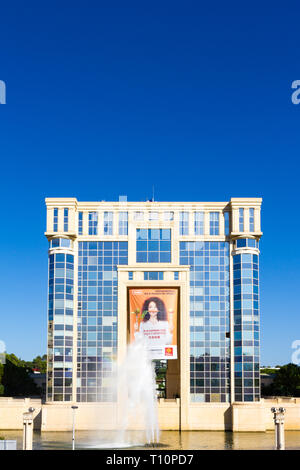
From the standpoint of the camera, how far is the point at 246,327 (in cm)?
10181

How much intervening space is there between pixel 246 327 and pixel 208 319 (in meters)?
5.90

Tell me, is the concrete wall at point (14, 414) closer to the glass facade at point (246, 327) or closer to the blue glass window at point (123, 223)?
the blue glass window at point (123, 223)

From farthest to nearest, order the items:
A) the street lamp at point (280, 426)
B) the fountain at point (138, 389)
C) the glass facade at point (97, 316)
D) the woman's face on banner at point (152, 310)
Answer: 1. the woman's face on banner at point (152, 310)
2. the glass facade at point (97, 316)
3. the fountain at point (138, 389)
4. the street lamp at point (280, 426)

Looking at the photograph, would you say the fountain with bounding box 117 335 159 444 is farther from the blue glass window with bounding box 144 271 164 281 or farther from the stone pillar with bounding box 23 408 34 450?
the stone pillar with bounding box 23 408 34 450

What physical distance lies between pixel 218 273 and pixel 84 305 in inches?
841

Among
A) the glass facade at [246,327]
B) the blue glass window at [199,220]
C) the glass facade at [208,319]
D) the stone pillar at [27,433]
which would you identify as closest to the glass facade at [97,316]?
the glass facade at [208,319]

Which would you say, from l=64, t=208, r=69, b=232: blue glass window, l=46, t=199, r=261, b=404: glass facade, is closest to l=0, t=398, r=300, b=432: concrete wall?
l=46, t=199, r=261, b=404: glass facade

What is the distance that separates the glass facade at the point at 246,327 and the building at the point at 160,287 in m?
0.15

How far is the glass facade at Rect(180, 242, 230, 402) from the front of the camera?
10156cm

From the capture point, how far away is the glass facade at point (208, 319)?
102 meters

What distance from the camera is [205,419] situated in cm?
10012

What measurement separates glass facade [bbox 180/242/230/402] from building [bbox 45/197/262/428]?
0.50 ft

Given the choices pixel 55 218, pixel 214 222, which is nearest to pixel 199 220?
pixel 214 222
